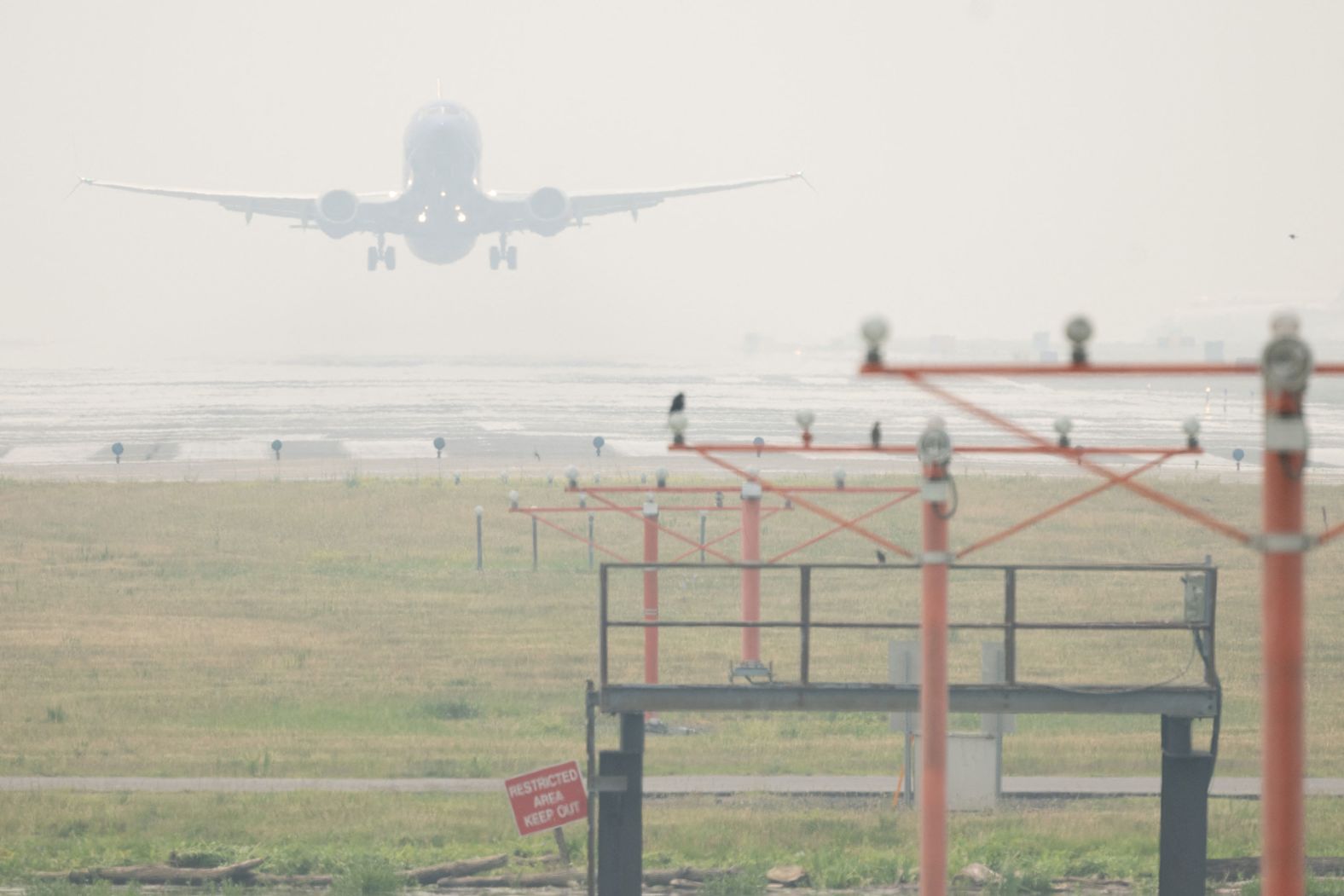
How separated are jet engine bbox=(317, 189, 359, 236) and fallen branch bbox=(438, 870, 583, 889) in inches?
3191

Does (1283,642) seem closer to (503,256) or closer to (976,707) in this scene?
(976,707)

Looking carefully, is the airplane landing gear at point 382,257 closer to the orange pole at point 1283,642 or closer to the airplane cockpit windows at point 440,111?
the airplane cockpit windows at point 440,111

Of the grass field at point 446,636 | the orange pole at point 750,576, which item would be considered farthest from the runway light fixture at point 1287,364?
the orange pole at point 750,576

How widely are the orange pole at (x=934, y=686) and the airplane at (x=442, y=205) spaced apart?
Answer: 84.0m

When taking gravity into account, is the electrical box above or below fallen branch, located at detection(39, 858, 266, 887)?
above

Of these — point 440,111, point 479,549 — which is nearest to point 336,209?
point 440,111

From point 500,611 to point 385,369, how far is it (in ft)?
316

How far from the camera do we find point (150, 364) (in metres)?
159

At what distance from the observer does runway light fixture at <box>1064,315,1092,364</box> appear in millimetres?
11258

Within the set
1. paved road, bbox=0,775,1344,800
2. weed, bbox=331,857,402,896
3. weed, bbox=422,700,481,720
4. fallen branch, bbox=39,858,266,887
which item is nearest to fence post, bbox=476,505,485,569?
weed, bbox=422,700,481,720

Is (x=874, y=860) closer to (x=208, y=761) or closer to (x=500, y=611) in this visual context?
(x=208, y=761)

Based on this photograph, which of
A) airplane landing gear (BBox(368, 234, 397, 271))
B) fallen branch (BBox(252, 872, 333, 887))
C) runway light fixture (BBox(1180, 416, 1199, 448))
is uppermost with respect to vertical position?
airplane landing gear (BBox(368, 234, 397, 271))

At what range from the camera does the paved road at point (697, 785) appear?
26.4 m

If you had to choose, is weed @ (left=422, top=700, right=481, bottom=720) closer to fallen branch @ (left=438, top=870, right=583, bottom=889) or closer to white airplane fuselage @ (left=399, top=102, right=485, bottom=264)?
fallen branch @ (left=438, top=870, right=583, bottom=889)
